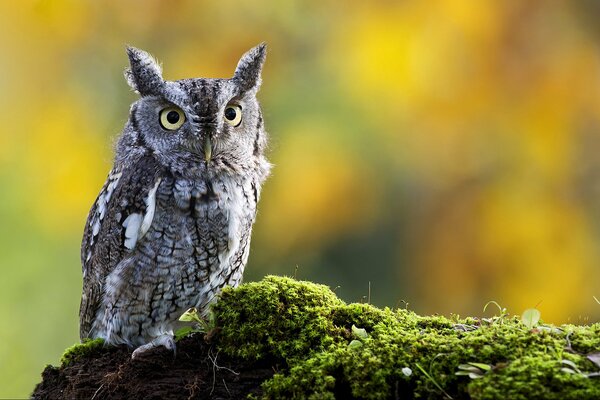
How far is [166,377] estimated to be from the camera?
71.1 inches

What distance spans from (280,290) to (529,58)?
3432 millimetres

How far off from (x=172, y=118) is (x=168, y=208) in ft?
1.05

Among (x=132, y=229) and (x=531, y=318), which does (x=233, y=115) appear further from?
(x=531, y=318)

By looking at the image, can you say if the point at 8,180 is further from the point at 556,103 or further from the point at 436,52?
the point at 556,103

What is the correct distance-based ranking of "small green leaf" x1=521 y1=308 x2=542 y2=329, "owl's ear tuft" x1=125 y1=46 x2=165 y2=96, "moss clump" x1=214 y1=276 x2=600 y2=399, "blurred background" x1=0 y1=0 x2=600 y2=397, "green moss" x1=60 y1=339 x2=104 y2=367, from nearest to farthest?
1. "moss clump" x1=214 y1=276 x2=600 y2=399
2. "small green leaf" x1=521 y1=308 x2=542 y2=329
3. "green moss" x1=60 y1=339 x2=104 y2=367
4. "owl's ear tuft" x1=125 y1=46 x2=165 y2=96
5. "blurred background" x1=0 y1=0 x2=600 y2=397

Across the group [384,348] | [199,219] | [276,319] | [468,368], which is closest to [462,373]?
[468,368]

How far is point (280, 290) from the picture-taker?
1862mm

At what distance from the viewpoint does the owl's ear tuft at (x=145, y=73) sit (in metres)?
2.41

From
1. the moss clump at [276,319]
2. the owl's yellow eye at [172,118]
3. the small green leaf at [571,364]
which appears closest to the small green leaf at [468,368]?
the small green leaf at [571,364]

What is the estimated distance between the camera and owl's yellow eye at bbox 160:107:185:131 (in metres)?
2.38

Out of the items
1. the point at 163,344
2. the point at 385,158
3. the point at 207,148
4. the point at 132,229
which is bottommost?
the point at 163,344

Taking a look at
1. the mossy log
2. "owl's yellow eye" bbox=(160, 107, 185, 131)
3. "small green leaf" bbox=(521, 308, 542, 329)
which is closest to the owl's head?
"owl's yellow eye" bbox=(160, 107, 185, 131)

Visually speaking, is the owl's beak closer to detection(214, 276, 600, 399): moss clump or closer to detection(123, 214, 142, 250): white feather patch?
detection(123, 214, 142, 250): white feather patch

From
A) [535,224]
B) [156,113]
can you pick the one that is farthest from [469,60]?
[156,113]
